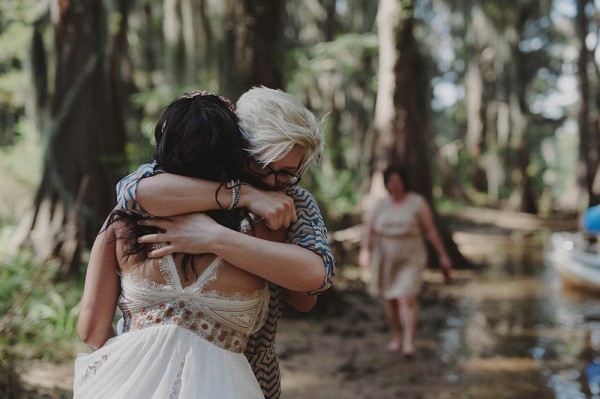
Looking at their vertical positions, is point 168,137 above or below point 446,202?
above

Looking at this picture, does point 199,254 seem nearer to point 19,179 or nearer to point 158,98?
point 158,98

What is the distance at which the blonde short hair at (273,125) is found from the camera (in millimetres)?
1551

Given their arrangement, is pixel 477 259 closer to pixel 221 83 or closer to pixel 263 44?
pixel 221 83

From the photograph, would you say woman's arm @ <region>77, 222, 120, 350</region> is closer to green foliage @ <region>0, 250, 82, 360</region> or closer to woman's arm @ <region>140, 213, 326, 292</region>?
woman's arm @ <region>140, 213, 326, 292</region>

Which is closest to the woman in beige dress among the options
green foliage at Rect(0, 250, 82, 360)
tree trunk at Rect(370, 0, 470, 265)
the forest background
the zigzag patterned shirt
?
the forest background

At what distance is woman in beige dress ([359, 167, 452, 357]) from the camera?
623 cm

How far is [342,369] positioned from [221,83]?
6667mm

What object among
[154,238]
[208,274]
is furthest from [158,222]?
[208,274]

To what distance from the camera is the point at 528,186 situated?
1019 inches

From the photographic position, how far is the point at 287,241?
172 cm

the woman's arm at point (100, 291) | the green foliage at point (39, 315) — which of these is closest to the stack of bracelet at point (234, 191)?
the woman's arm at point (100, 291)

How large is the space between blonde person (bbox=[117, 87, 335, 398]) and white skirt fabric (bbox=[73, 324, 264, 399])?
214 millimetres

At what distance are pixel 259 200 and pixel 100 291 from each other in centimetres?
48

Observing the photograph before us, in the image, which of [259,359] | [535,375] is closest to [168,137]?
[259,359]
